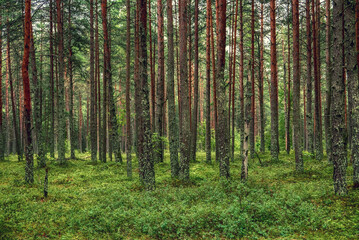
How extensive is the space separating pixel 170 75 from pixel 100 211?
7282 mm

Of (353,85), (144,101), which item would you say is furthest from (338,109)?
(144,101)

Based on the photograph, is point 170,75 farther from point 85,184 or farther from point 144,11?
point 85,184

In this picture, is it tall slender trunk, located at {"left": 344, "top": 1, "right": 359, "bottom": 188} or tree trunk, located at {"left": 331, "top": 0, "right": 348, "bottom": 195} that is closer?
tree trunk, located at {"left": 331, "top": 0, "right": 348, "bottom": 195}

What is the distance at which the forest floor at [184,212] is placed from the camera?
596 cm

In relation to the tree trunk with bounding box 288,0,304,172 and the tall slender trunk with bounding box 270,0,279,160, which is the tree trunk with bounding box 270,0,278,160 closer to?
the tall slender trunk with bounding box 270,0,279,160

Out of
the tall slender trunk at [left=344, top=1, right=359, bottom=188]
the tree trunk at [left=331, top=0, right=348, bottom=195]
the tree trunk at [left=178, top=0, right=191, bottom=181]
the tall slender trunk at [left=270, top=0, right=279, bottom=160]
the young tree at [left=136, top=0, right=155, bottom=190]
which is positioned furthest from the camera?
the tall slender trunk at [left=270, top=0, right=279, bottom=160]

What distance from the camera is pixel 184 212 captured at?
7.11 m

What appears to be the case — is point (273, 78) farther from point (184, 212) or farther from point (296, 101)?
point (184, 212)

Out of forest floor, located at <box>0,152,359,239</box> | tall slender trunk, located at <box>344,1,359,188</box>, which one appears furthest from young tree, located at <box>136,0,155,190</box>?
tall slender trunk, located at <box>344,1,359,188</box>

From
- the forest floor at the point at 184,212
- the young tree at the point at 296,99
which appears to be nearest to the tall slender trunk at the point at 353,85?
the forest floor at the point at 184,212

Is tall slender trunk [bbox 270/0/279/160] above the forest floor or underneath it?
above

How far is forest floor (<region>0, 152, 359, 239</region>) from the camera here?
19.5 feet

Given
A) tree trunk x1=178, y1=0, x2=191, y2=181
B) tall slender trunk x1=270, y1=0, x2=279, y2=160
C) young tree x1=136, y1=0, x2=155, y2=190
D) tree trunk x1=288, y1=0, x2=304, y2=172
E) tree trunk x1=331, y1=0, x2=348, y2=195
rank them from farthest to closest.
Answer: tall slender trunk x1=270, y1=0, x2=279, y2=160
tree trunk x1=288, y1=0, x2=304, y2=172
tree trunk x1=178, y1=0, x2=191, y2=181
young tree x1=136, y1=0, x2=155, y2=190
tree trunk x1=331, y1=0, x2=348, y2=195

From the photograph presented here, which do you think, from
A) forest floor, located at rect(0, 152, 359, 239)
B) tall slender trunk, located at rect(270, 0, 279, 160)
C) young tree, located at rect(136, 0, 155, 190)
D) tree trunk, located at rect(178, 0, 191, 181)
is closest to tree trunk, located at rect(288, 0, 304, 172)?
forest floor, located at rect(0, 152, 359, 239)
